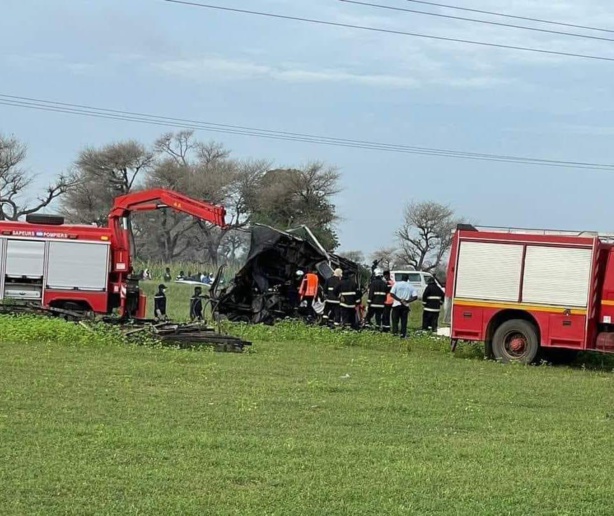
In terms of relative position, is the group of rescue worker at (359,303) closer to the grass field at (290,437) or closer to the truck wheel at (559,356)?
the truck wheel at (559,356)

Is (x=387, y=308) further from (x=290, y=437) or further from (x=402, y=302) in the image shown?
(x=290, y=437)

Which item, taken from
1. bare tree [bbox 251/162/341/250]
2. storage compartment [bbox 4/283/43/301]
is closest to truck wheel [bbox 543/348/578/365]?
storage compartment [bbox 4/283/43/301]

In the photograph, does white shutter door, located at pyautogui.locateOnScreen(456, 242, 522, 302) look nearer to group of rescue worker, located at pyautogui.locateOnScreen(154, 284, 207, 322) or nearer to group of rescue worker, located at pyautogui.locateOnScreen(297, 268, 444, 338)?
group of rescue worker, located at pyautogui.locateOnScreen(297, 268, 444, 338)

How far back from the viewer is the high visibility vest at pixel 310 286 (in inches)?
1054

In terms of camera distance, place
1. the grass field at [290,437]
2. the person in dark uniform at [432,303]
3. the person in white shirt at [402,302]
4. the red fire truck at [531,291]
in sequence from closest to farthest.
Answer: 1. the grass field at [290,437]
2. the red fire truck at [531,291]
3. the person in white shirt at [402,302]
4. the person in dark uniform at [432,303]

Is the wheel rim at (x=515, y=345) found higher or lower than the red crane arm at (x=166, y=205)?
lower

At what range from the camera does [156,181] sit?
224ft

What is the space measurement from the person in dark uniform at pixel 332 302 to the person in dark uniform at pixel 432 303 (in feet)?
7.48

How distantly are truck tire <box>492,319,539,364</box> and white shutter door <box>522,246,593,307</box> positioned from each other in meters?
0.52

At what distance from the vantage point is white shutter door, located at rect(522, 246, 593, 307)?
1844cm

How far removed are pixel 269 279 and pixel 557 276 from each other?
1033 cm

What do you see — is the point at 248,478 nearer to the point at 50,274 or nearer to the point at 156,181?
the point at 50,274

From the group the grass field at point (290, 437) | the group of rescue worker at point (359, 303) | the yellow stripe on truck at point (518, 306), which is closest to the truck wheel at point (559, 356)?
the yellow stripe on truck at point (518, 306)

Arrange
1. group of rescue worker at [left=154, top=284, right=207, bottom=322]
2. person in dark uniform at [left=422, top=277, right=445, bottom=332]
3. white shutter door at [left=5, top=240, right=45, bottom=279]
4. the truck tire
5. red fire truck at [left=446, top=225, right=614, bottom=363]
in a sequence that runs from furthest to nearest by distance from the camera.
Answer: group of rescue worker at [left=154, top=284, right=207, bottom=322], person in dark uniform at [left=422, top=277, right=445, bottom=332], white shutter door at [left=5, top=240, right=45, bottom=279], the truck tire, red fire truck at [left=446, top=225, right=614, bottom=363]
